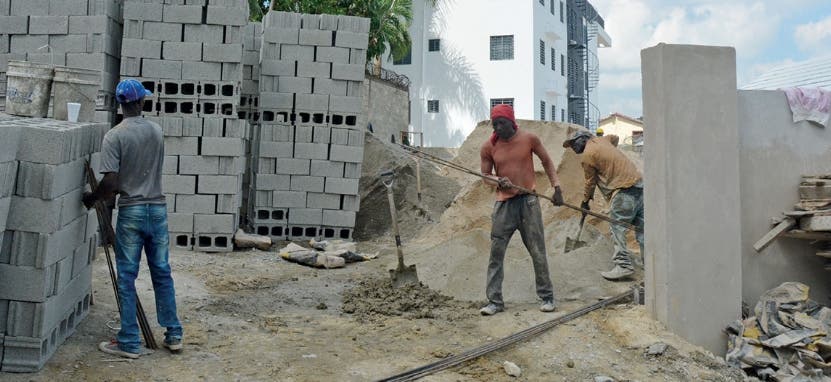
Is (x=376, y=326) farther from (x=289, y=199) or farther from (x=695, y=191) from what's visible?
(x=289, y=199)

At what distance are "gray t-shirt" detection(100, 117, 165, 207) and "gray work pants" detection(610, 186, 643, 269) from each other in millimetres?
4739

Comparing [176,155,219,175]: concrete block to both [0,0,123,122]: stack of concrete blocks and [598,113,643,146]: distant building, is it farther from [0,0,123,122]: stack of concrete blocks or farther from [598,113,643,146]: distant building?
[598,113,643,146]: distant building

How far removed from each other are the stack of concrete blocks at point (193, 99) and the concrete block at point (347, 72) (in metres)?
1.65

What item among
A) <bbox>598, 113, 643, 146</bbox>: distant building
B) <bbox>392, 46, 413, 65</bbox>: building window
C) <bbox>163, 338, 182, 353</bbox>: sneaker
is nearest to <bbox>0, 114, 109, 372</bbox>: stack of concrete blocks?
<bbox>163, 338, 182, 353</bbox>: sneaker

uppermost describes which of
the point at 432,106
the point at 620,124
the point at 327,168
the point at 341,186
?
the point at 620,124

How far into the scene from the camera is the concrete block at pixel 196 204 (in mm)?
8625

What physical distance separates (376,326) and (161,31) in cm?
556

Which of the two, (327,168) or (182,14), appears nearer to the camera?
(182,14)

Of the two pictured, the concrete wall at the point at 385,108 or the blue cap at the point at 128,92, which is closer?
the blue cap at the point at 128,92

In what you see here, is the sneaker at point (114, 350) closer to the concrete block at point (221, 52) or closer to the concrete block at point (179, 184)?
the concrete block at point (179, 184)

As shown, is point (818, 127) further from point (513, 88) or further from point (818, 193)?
point (513, 88)

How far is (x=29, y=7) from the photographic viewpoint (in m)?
8.37

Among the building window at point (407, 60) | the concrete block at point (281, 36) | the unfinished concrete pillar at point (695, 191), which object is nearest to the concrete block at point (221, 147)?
the concrete block at point (281, 36)

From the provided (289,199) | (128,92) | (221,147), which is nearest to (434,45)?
(289,199)
